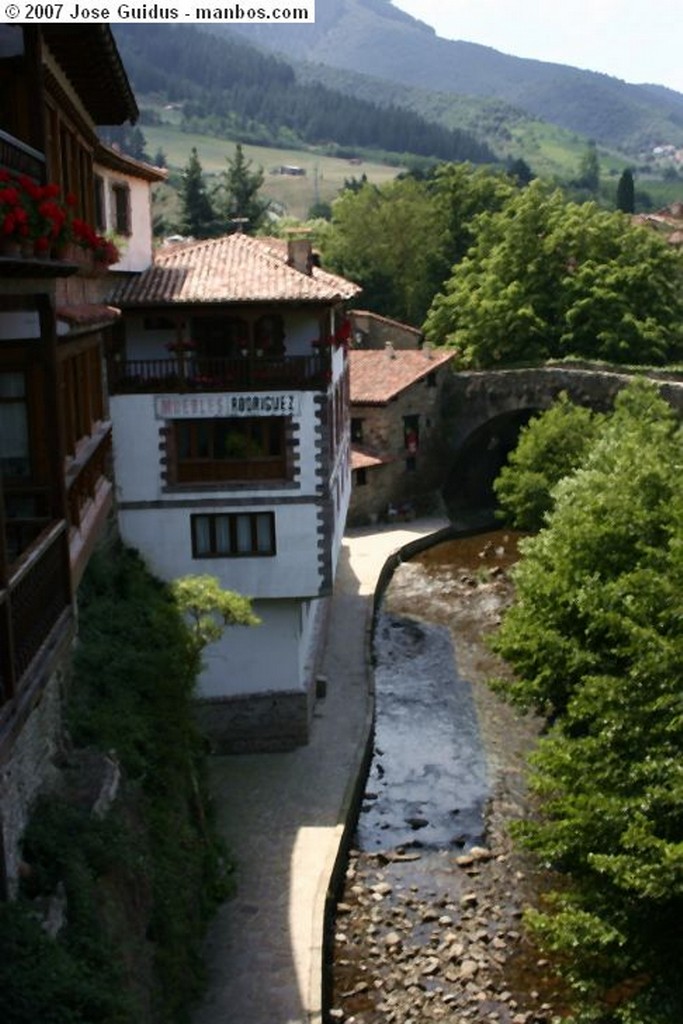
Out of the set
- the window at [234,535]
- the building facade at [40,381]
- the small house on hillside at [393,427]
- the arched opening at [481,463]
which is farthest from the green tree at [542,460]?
the building facade at [40,381]

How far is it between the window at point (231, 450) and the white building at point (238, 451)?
0.03 m

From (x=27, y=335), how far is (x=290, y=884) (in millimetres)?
11769

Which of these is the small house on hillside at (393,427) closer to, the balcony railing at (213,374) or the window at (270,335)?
the window at (270,335)

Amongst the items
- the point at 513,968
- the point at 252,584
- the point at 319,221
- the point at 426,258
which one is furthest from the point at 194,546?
the point at 319,221

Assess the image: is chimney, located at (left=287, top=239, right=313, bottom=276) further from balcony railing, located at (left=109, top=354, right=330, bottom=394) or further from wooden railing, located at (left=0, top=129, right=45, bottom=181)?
wooden railing, located at (left=0, top=129, right=45, bottom=181)

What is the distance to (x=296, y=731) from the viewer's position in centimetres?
2612

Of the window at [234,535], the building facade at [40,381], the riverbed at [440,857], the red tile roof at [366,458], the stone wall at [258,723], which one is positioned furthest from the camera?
the red tile roof at [366,458]

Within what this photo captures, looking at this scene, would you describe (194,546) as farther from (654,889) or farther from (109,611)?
(654,889)

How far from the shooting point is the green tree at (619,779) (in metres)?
14.6

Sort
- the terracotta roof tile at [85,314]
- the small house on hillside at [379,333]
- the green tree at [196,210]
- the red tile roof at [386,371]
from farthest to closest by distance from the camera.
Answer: the green tree at [196,210] < the small house on hillside at [379,333] < the red tile roof at [386,371] < the terracotta roof tile at [85,314]

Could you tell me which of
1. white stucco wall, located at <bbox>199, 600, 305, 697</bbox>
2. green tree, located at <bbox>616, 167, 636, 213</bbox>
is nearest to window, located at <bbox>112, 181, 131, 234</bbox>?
white stucco wall, located at <bbox>199, 600, 305, 697</bbox>

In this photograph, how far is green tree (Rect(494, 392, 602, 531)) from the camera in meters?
42.3

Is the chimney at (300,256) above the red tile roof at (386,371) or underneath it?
above

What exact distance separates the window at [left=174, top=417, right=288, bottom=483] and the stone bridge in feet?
83.9
